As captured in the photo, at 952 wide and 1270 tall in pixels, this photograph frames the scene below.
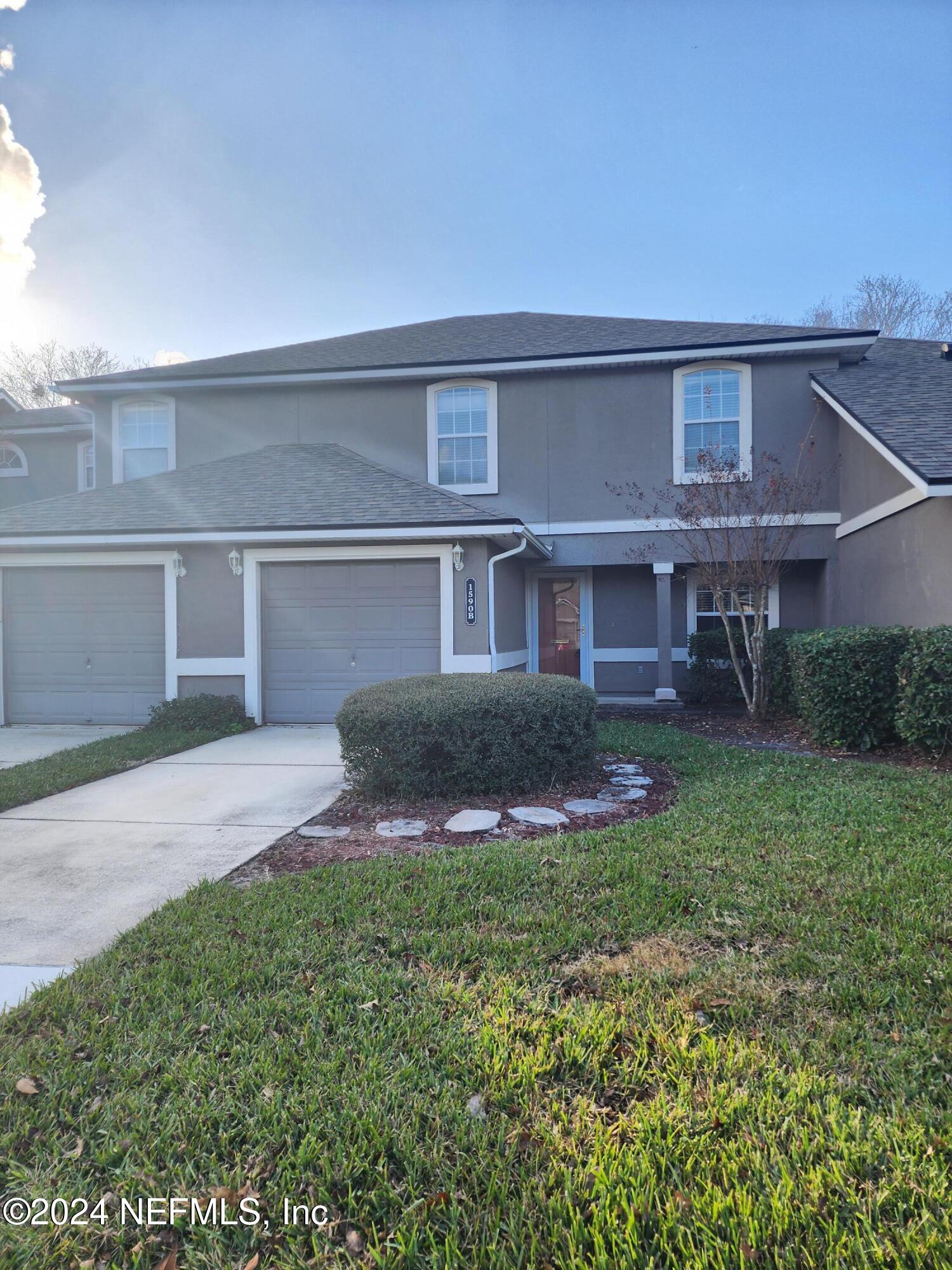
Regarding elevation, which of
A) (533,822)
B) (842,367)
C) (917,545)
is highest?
(842,367)

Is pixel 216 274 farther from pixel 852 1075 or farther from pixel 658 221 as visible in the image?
pixel 852 1075

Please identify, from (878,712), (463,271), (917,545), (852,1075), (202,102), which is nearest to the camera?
(852,1075)

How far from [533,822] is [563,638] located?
8.99m

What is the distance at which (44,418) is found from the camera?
54.7 feet

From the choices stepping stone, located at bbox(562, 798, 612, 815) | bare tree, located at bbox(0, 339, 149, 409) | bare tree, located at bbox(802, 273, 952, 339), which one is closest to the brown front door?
stepping stone, located at bbox(562, 798, 612, 815)

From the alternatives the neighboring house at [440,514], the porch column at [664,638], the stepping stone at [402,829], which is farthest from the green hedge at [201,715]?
the porch column at [664,638]

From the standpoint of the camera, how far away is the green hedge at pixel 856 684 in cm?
723

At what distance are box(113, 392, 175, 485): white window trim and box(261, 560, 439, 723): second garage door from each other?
475 centimetres

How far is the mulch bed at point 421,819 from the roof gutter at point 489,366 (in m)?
8.11

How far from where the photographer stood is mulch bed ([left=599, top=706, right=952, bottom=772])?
693 cm

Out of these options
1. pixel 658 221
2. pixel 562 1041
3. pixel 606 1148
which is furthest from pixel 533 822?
pixel 658 221

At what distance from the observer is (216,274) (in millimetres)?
12227

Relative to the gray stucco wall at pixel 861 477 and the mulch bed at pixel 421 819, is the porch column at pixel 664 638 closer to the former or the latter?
the gray stucco wall at pixel 861 477

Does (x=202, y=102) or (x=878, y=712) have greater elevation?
(x=202, y=102)
